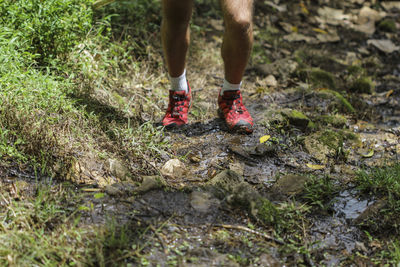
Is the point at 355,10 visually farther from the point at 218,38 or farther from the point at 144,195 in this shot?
the point at 144,195

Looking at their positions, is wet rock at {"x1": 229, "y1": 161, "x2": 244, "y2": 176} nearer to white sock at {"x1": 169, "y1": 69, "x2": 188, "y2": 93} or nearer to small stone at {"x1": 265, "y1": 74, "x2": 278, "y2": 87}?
white sock at {"x1": 169, "y1": 69, "x2": 188, "y2": 93}

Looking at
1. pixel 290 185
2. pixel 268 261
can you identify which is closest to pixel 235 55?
pixel 290 185

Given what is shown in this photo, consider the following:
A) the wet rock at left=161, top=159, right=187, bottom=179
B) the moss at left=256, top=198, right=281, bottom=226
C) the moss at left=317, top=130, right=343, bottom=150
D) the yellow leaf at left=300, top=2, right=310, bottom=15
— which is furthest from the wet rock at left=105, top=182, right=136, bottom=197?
the yellow leaf at left=300, top=2, right=310, bottom=15

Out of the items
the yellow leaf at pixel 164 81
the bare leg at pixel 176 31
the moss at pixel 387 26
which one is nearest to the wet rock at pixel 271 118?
the bare leg at pixel 176 31

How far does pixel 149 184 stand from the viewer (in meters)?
2.06

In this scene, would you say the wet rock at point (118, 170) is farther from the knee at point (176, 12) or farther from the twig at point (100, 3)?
the twig at point (100, 3)

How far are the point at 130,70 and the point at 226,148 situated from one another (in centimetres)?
150

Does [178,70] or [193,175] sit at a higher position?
[178,70]

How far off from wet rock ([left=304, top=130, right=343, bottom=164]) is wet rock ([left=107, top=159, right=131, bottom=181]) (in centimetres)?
134

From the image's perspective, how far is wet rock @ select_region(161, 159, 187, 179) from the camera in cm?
234

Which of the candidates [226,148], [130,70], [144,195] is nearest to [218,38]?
[130,70]

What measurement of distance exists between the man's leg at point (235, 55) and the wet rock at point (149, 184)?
96cm

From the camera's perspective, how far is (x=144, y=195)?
200 centimetres

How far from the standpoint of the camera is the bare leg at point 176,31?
248cm
